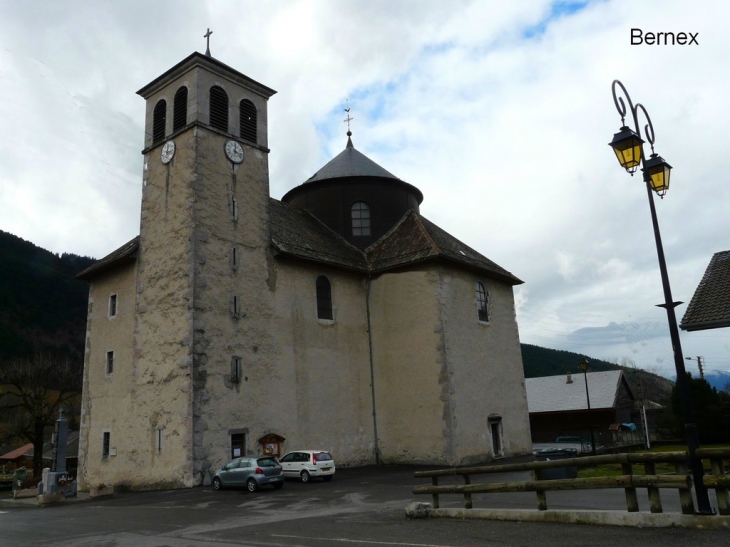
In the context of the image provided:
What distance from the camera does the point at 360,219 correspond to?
32625mm

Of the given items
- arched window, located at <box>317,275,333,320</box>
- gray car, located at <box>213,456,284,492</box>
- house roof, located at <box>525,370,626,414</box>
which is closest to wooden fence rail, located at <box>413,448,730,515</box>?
gray car, located at <box>213,456,284,492</box>

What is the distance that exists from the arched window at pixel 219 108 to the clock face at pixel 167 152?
1.92 metres

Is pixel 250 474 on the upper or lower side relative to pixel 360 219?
lower

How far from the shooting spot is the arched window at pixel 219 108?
84.9 feet

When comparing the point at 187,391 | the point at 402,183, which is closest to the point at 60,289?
the point at 402,183

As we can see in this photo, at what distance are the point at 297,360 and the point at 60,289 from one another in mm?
68050

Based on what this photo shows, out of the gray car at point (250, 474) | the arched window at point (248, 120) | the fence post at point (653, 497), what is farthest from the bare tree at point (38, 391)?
the fence post at point (653, 497)

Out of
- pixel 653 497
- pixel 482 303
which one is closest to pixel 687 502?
pixel 653 497

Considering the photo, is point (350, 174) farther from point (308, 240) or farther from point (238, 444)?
point (238, 444)

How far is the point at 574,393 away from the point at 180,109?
36335 mm

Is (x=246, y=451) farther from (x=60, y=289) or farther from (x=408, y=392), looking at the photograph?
(x=60, y=289)

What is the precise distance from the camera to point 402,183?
3397 cm

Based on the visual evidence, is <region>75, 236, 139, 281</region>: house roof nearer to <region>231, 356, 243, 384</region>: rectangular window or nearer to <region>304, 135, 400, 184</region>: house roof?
<region>231, 356, 243, 384</region>: rectangular window

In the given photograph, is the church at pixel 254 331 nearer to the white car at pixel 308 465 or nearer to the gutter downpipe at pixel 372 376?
the gutter downpipe at pixel 372 376
